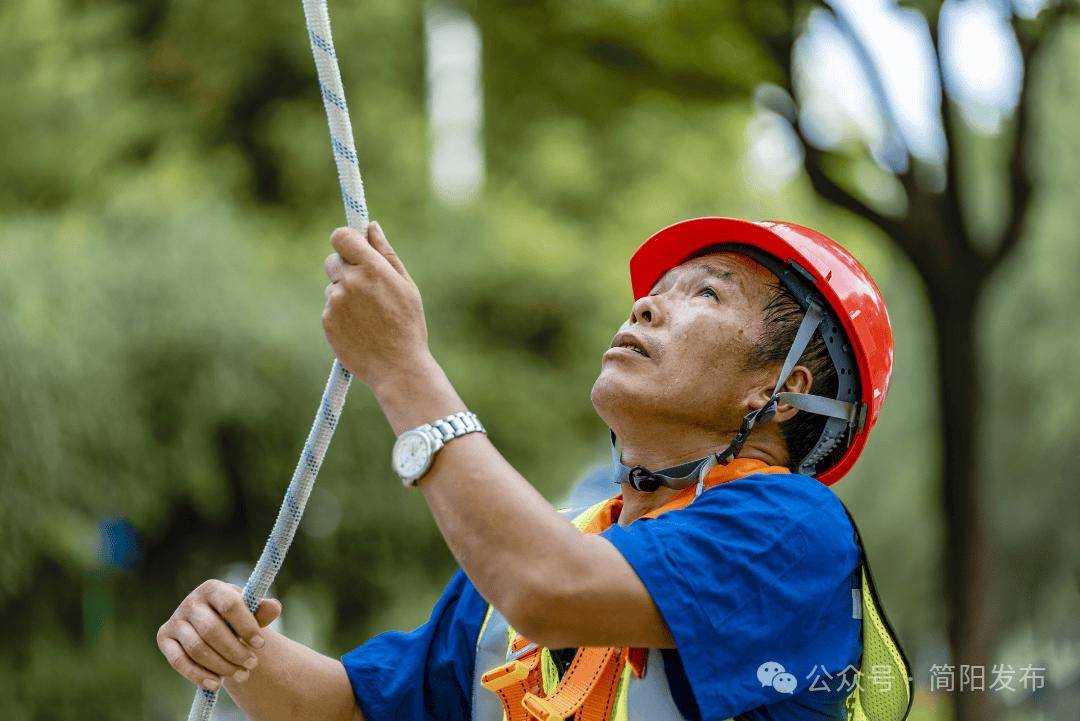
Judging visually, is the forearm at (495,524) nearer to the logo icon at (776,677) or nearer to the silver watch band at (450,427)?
the silver watch band at (450,427)

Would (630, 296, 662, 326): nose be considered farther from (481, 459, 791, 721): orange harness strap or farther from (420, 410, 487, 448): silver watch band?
(420, 410, 487, 448): silver watch band

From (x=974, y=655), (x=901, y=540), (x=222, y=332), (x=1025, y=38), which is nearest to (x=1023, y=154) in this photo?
(x=1025, y=38)

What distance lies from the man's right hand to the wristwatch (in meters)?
0.55

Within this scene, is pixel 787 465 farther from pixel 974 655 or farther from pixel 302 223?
pixel 302 223

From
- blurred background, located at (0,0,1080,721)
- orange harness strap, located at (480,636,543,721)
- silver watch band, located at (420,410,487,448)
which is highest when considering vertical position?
blurred background, located at (0,0,1080,721)

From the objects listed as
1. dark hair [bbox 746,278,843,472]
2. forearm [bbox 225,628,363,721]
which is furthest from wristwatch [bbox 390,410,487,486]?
dark hair [bbox 746,278,843,472]

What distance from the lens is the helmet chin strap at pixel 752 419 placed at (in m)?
2.58

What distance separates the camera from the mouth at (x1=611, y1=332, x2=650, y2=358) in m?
2.63

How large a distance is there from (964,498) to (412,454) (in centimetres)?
571

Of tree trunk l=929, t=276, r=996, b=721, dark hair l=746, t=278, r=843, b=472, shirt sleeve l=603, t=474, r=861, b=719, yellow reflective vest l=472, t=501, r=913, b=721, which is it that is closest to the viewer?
shirt sleeve l=603, t=474, r=861, b=719

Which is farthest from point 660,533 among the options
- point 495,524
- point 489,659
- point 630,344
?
point 489,659

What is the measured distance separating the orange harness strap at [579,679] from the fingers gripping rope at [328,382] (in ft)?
1.62

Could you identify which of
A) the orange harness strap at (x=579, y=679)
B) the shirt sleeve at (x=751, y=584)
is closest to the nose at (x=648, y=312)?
the orange harness strap at (x=579, y=679)

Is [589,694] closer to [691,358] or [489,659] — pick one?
[489,659]
